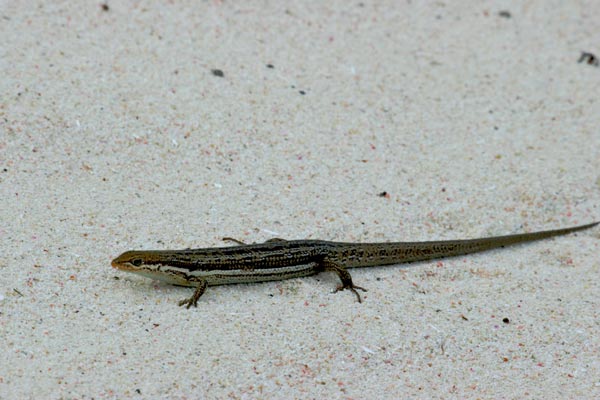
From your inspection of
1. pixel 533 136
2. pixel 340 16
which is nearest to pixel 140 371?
pixel 533 136

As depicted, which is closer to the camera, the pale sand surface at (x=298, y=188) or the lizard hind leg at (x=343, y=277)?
the pale sand surface at (x=298, y=188)

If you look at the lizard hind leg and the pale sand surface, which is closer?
the pale sand surface

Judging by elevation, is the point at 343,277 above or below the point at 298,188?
above

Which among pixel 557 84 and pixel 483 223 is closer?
pixel 483 223

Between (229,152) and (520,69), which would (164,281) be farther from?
(520,69)

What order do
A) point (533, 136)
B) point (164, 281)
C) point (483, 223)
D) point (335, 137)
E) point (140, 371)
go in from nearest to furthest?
point (140, 371) → point (164, 281) → point (483, 223) → point (335, 137) → point (533, 136)

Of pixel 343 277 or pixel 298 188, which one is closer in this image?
pixel 343 277

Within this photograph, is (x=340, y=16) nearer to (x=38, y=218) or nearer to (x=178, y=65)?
(x=178, y=65)

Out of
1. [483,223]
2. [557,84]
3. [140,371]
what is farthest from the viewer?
[557,84]
